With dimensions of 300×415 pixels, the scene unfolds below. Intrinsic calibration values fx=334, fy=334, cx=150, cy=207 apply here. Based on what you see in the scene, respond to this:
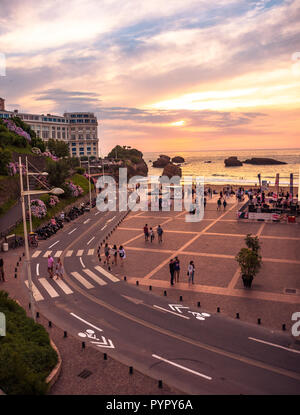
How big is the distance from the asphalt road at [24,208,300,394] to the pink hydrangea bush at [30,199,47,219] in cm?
1750

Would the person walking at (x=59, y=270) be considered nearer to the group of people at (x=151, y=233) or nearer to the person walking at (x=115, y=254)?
the person walking at (x=115, y=254)

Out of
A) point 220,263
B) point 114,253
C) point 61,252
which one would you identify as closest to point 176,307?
point 220,263

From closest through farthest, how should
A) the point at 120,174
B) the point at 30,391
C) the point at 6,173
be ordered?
the point at 30,391, the point at 6,173, the point at 120,174

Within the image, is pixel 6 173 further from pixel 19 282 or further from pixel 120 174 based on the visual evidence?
pixel 120 174

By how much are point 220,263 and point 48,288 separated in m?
12.4

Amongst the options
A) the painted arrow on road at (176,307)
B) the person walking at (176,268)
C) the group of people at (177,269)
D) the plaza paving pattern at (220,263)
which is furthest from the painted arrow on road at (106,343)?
the person walking at (176,268)

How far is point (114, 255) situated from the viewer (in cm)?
2534

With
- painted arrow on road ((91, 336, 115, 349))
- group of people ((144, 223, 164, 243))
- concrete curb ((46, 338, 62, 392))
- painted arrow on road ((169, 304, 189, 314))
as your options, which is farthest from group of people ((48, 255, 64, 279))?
concrete curb ((46, 338, 62, 392))

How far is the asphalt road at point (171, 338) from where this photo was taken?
38.7 ft

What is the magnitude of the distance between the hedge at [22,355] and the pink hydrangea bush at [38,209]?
80.9ft

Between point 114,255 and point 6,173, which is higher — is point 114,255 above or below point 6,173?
below

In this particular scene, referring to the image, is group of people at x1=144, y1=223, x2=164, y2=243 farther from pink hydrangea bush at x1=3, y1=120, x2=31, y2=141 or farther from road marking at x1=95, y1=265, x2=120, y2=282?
pink hydrangea bush at x1=3, y1=120, x2=31, y2=141
